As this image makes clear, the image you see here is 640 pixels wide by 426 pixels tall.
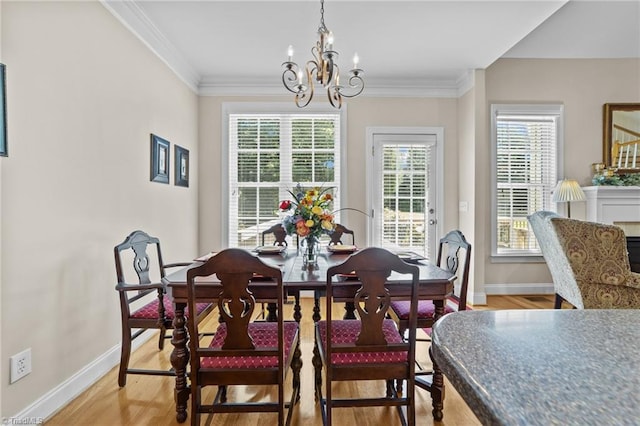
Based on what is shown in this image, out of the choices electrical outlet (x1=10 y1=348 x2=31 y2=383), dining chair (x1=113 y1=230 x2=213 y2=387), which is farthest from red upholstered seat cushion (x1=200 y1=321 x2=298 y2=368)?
electrical outlet (x1=10 y1=348 x2=31 y2=383)

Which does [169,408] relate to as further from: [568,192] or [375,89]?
[568,192]

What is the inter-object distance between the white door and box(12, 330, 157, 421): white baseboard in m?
3.01

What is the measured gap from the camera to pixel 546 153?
4.30 metres

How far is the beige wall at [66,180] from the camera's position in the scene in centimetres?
167

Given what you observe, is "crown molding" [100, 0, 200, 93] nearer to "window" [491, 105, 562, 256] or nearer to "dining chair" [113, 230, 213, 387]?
"dining chair" [113, 230, 213, 387]

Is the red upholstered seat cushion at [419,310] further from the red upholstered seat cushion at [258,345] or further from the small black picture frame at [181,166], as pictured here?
the small black picture frame at [181,166]

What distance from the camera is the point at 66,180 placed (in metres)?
1.99

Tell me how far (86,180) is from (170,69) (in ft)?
5.86

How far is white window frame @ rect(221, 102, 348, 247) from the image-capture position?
4.25 m

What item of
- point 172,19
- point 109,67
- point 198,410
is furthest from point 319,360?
point 172,19

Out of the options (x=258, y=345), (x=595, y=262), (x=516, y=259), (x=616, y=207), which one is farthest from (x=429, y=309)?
(x=616, y=207)

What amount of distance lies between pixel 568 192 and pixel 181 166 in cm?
443

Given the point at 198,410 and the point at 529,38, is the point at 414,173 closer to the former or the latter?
the point at 529,38

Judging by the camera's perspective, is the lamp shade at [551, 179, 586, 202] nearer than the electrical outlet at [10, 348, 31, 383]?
No
